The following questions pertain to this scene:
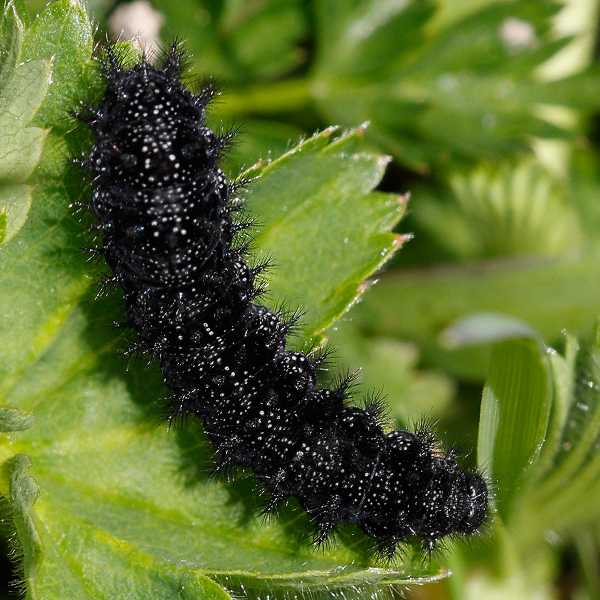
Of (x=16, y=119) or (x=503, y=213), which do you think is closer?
(x=16, y=119)

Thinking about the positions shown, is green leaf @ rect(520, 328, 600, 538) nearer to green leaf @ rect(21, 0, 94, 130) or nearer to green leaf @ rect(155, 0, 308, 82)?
green leaf @ rect(21, 0, 94, 130)

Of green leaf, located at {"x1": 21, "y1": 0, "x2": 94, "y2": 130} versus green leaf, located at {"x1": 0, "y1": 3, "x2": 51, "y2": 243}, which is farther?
green leaf, located at {"x1": 21, "y1": 0, "x2": 94, "y2": 130}

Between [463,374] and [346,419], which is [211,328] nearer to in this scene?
[346,419]

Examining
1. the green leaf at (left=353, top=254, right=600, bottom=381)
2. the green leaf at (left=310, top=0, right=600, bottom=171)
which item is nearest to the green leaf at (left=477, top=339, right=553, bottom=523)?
the green leaf at (left=353, top=254, right=600, bottom=381)

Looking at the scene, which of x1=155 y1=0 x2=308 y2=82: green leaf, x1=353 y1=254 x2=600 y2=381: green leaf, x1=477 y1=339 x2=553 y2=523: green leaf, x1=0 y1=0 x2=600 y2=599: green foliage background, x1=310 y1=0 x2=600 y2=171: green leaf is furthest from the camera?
x1=353 y1=254 x2=600 y2=381: green leaf

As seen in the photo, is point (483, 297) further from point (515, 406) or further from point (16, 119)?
point (16, 119)

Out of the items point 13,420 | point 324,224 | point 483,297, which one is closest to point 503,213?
point 483,297

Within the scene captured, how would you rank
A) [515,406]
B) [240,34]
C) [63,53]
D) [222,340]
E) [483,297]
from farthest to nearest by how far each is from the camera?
[483,297], [240,34], [515,406], [222,340], [63,53]
